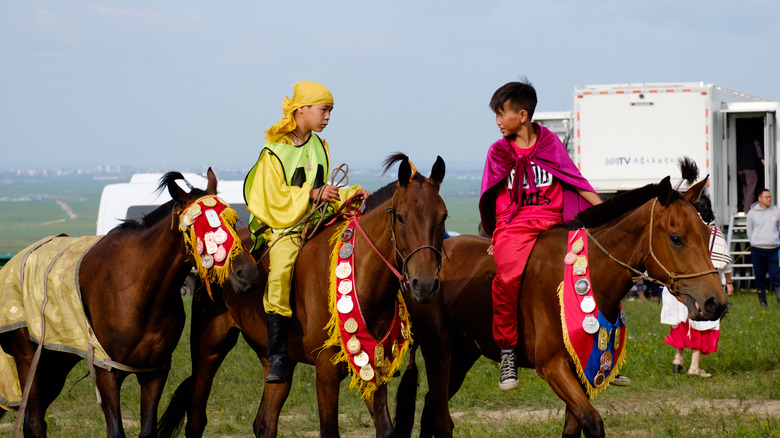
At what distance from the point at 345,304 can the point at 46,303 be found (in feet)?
7.28

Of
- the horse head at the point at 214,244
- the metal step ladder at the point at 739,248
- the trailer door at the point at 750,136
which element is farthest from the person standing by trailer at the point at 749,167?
the horse head at the point at 214,244

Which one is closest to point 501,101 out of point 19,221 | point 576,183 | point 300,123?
point 576,183

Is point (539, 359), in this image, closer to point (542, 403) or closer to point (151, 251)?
point (151, 251)

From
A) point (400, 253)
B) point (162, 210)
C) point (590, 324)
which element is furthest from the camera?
point (162, 210)

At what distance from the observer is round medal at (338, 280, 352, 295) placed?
550cm

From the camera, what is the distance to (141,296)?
5898mm

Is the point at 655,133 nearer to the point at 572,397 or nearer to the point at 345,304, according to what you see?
the point at 572,397

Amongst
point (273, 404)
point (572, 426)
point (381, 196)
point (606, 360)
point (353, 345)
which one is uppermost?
point (381, 196)

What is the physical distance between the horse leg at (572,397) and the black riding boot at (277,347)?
1.64 meters

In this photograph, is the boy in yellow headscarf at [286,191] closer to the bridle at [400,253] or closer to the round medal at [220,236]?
the round medal at [220,236]

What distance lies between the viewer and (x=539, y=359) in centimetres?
563

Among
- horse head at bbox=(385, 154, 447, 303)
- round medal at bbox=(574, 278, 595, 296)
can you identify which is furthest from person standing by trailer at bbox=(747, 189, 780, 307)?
horse head at bbox=(385, 154, 447, 303)

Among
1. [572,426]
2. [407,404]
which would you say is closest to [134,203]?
[407,404]

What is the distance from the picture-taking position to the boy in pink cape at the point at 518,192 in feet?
19.2
